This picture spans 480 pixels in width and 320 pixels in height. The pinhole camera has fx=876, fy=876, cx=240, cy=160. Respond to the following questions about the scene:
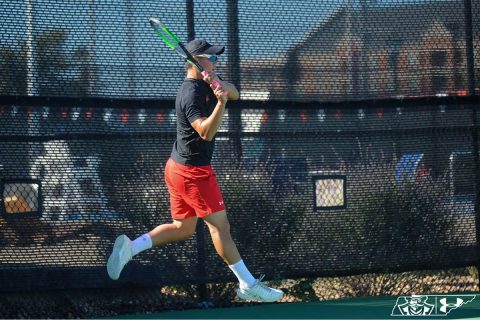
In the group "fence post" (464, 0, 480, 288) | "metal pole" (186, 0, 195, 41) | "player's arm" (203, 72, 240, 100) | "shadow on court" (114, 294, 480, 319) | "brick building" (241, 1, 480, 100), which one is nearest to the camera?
"player's arm" (203, 72, 240, 100)

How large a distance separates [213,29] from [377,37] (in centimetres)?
125

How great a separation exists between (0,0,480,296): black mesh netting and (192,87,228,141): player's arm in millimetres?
1267

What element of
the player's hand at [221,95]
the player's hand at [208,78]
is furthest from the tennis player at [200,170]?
the player's hand at [221,95]

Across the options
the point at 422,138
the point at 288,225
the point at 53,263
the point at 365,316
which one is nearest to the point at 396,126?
the point at 422,138

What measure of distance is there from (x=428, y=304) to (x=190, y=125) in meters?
2.23

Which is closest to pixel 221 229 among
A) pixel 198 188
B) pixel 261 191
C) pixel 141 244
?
pixel 198 188

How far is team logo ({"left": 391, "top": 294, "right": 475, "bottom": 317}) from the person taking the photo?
5941 mm

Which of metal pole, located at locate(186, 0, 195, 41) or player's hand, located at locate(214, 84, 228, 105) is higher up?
metal pole, located at locate(186, 0, 195, 41)

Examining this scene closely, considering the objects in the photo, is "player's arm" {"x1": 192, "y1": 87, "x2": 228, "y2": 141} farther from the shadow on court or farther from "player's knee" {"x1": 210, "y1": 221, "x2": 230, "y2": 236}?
the shadow on court

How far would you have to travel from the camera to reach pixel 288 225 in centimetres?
645

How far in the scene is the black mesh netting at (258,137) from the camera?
6016 mm

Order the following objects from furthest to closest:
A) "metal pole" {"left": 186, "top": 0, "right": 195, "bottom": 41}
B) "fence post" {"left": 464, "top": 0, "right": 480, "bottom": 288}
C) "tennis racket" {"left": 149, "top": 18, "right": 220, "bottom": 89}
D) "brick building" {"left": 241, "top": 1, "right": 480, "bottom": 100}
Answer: "fence post" {"left": 464, "top": 0, "right": 480, "bottom": 288}
"brick building" {"left": 241, "top": 1, "right": 480, "bottom": 100}
"metal pole" {"left": 186, "top": 0, "right": 195, "bottom": 41}
"tennis racket" {"left": 149, "top": 18, "right": 220, "bottom": 89}

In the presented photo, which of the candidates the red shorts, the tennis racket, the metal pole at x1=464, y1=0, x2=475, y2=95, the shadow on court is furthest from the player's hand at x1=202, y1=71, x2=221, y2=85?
the metal pole at x1=464, y1=0, x2=475, y2=95

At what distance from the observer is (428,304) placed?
6137 millimetres
